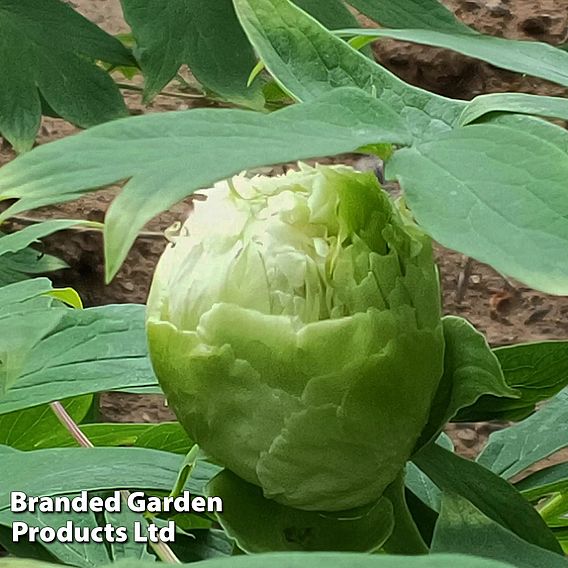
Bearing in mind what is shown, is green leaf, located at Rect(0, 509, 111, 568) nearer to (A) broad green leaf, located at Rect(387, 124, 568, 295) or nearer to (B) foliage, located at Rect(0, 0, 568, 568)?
(B) foliage, located at Rect(0, 0, 568, 568)

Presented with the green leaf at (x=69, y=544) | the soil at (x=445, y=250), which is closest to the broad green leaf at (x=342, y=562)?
the green leaf at (x=69, y=544)

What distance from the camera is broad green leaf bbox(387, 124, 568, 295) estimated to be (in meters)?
0.19

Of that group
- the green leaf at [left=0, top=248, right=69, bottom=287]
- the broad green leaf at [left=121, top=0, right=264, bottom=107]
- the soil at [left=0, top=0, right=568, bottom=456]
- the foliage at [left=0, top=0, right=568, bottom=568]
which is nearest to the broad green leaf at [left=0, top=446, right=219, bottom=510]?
the foliage at [left=0, top=0, right=568, bottom=568]

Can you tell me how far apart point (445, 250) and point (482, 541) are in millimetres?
851

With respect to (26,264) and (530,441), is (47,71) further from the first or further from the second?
(530,441)

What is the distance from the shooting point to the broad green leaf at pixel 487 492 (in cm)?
28

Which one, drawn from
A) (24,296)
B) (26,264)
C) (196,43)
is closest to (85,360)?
(24,296)

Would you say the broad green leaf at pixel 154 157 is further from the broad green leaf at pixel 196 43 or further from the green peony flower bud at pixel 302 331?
the broad green leaf at pixel 196 43

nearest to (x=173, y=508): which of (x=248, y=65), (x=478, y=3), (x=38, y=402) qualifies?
(x=38, y=402)

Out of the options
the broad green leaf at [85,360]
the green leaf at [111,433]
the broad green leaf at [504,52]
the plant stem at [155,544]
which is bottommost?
the green leaf at [111,433]

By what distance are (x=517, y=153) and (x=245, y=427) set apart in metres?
0.10

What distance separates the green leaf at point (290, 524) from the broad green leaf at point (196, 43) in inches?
16.6

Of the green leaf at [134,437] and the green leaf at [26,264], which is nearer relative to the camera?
the green leaf at [134,437]

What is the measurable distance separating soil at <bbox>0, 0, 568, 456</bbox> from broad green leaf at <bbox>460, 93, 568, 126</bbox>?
0.80 metres
